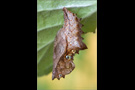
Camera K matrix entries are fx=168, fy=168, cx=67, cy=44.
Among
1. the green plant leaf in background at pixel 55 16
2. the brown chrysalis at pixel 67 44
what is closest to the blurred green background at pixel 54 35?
the green plant leaf in background at pixel 55 16

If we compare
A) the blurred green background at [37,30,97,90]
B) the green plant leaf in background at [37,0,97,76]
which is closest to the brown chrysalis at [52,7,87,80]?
the green plant leaf in background at [37,0,97,76]

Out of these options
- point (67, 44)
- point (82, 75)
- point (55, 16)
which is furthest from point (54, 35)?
point (82, 75)

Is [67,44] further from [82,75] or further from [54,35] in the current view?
[82,75]

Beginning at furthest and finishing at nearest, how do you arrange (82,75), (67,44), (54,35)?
(82,75)
(54,35)
(67,44)

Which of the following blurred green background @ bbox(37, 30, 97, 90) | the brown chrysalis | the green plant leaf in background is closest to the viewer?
the brown chrysalis

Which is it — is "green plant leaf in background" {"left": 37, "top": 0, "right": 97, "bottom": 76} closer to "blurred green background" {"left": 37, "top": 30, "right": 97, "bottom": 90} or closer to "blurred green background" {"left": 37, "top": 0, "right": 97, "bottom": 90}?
"blurred green background" {"left": 37, "top": 0, "right": 97, "bottom": 90}
